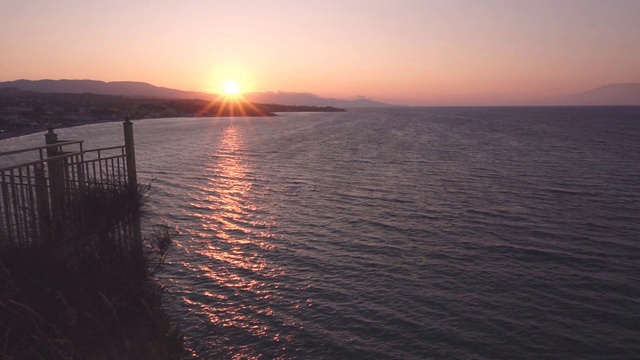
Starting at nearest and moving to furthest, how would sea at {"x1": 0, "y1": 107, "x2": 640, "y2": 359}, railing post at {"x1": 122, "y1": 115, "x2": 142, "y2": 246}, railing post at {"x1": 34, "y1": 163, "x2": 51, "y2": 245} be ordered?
railing post at {"x1": 34, "y1": 163, "x2": 51, "y2": 245}
railing post at {"x1": 122, "y1": 115, "x2": 142, "y2": 246}
sea at {"x1": 0, "y1": 107, "x2": 640, "y2": 359}

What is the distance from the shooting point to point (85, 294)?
7.67 m

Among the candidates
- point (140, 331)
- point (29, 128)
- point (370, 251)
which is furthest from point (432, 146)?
point (29, 128)

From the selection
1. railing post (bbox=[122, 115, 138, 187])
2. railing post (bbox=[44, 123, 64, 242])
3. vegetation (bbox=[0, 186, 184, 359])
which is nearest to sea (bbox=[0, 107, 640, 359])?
vegetation (bbox=[0, 186, 184, 359])

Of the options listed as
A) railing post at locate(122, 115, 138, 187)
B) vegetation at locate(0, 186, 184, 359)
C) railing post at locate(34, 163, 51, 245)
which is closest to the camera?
vegetation at locate(0, 186, 184, 359)

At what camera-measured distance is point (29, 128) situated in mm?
79250

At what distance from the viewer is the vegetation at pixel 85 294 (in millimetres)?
6723

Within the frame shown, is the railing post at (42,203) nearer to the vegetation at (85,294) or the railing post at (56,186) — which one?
the railing post at (56,186)

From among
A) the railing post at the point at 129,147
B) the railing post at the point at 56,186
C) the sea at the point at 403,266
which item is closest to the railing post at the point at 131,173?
the railing post at the point at 129,147

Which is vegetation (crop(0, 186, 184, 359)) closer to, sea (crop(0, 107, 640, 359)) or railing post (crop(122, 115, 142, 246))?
railing post (crop(122, 115, 142, 246))

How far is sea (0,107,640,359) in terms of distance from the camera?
13227 mm

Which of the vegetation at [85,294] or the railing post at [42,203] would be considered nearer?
the vegetation at [85,294]

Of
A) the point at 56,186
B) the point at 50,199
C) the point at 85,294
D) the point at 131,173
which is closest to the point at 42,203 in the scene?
the point at 56,186

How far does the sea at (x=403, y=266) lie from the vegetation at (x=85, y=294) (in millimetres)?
4196

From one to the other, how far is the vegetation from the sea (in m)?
4.20
